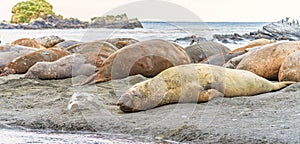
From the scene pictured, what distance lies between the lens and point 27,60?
8680 millimetres

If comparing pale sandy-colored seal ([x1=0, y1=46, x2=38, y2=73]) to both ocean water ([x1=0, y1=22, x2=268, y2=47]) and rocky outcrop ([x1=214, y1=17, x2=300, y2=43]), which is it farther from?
rocky outcrop ([x1=214, y1=17, x2=300, y2=43])

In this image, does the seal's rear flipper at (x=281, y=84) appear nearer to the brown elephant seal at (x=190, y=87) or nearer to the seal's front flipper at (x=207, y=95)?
the brown elephant seal at (x=190, y=87)

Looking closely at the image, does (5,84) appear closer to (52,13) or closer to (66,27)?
(66,27)

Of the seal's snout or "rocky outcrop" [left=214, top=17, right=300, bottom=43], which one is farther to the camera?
"rocky outcrop" [left=214, top=17, right=300, bottom=43]

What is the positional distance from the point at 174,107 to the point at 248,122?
3.14 feet

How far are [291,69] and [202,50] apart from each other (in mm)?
3316

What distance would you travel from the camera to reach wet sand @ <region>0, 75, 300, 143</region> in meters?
3.98

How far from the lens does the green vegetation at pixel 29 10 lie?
214 ft

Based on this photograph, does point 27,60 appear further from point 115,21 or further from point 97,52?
A: point 115,21

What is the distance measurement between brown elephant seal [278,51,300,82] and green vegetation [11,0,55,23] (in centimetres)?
6075

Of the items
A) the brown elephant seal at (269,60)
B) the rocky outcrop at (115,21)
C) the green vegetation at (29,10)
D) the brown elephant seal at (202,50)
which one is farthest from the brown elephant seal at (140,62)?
the green vegetation at (29,10)

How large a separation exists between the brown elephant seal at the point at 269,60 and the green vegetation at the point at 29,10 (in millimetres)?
60038

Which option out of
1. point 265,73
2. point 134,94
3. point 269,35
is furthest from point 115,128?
point 269,35

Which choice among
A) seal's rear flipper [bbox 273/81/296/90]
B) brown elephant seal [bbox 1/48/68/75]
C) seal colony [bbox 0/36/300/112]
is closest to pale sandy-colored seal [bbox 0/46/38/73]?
seal colony [bbox 0/36/300/112]
